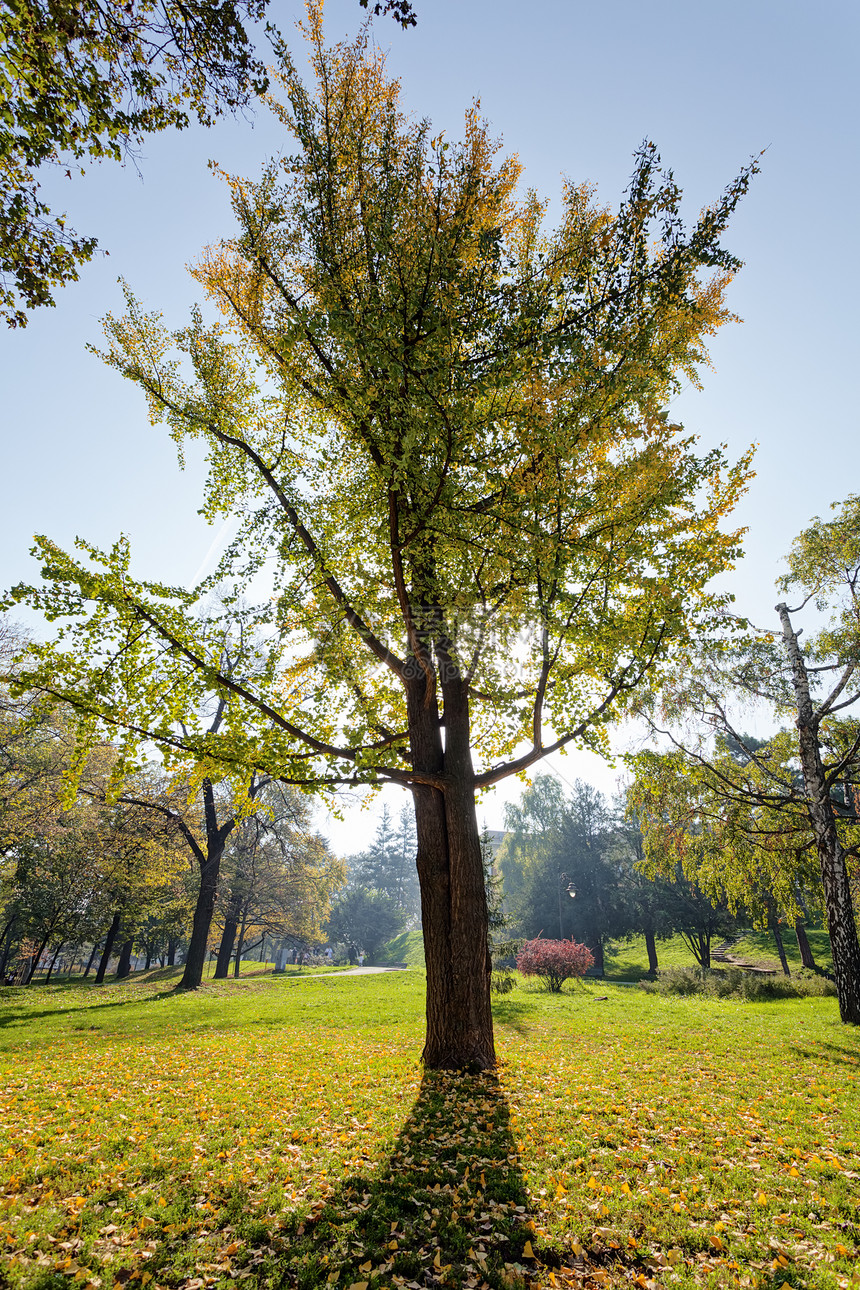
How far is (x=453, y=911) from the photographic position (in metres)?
7.23

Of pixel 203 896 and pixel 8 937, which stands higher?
pixel 203 896

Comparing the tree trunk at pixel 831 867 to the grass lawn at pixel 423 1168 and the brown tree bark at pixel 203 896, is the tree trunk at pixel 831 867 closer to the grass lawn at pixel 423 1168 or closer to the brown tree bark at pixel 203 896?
the grass lawn at pixel 423 1168

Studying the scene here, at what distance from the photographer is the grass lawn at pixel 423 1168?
3.34 meters

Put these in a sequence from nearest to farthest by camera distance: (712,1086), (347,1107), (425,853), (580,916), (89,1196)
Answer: (89,1196) → (347,1107) → (712,1086) → (425,853) → (580,916)

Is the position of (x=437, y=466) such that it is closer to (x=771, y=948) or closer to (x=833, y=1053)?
(x=833, y=1053)

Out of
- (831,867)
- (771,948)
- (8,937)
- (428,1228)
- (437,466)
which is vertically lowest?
(771,948)

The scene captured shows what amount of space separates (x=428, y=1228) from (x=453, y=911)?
3558mm

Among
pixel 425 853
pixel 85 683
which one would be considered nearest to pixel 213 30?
pixel 85 683

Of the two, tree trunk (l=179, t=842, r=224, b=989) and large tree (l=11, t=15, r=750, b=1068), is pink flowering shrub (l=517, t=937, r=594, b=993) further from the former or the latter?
large tree (l=11, t=15, r=750, b=1068)

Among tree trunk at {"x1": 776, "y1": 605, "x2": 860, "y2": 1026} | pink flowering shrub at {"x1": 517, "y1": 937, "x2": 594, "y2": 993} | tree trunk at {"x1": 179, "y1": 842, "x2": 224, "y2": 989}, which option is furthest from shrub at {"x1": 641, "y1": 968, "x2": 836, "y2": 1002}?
tree trunk at {"x1": 179, "y1": 842, "x2": 224, "y2": 989}

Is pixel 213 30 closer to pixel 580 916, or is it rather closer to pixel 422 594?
pixel 422 594

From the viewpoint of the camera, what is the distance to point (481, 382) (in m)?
6.29

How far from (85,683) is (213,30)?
652 cm

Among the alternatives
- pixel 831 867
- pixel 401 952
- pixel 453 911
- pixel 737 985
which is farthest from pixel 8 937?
pixel 831 867
